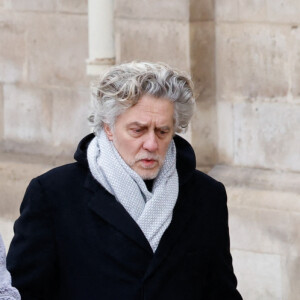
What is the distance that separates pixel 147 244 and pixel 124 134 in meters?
0.38

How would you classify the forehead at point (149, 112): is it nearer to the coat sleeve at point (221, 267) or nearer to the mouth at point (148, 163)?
the mouth at point (148, 163)

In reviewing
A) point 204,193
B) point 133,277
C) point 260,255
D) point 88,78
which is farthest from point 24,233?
point 88,78

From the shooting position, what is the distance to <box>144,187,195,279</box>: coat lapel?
14.5 feet

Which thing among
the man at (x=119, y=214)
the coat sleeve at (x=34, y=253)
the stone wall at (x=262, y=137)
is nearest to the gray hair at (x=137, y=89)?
the man at (x=119, y=214)

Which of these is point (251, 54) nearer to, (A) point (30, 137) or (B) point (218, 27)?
(B) point (218, 27)

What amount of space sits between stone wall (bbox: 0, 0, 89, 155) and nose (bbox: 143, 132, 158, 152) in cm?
328

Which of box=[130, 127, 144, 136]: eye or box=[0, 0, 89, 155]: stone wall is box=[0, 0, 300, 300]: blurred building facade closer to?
box=[0, 0, 89, 155]: stone wall

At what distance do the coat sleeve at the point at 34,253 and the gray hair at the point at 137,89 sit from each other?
38cm

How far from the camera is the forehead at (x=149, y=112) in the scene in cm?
436

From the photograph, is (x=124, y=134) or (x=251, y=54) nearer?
(x=124, y=134)

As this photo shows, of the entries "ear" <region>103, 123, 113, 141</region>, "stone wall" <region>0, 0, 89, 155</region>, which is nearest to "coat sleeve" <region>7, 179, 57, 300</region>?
"ear" <region>103, 123, 113, 141</region>

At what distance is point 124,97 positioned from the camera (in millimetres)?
4355

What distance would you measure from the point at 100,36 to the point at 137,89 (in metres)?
2.50

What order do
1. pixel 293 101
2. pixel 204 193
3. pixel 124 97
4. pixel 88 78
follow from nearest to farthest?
pixel 124 97
pixel 204 193
pixel 293 101
pixel 88 78
